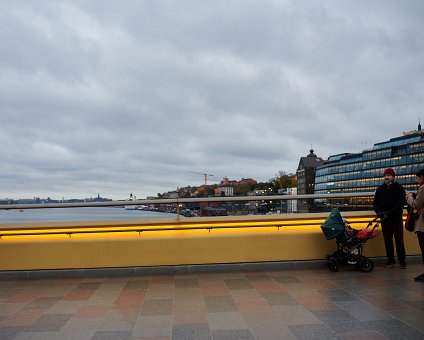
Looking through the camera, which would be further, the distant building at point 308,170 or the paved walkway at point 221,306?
the distant building at point 308,170

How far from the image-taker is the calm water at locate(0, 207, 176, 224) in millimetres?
6270

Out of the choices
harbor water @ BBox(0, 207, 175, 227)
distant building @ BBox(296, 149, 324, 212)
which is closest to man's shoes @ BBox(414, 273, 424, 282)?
harbor water @ BBox(0, 207, 175, 227)

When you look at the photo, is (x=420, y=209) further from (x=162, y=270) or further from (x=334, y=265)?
(x=162, y=270)

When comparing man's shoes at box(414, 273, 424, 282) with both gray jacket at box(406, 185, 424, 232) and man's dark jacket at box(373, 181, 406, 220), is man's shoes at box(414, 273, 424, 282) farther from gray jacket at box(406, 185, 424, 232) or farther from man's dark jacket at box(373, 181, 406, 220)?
man's dark jacket at box(373, 181, 406, 220)

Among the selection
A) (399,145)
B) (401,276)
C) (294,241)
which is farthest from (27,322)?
(399,145)

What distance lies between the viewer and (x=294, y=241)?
21.5ft

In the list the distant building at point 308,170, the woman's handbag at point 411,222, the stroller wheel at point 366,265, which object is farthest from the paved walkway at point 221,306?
the distant building at point 308,170

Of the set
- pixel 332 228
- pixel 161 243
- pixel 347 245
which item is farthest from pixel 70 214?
pixel 347 245

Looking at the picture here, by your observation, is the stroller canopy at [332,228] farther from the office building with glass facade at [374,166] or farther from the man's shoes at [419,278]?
the office building with glass facade at [374,166]

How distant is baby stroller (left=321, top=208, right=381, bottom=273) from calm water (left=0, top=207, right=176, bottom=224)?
9.67 ft

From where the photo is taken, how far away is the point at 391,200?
648 cm

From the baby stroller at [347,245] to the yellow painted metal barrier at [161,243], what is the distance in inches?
14.0

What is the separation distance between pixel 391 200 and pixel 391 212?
8.6 inches

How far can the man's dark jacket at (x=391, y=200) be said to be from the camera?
6.38 meters
